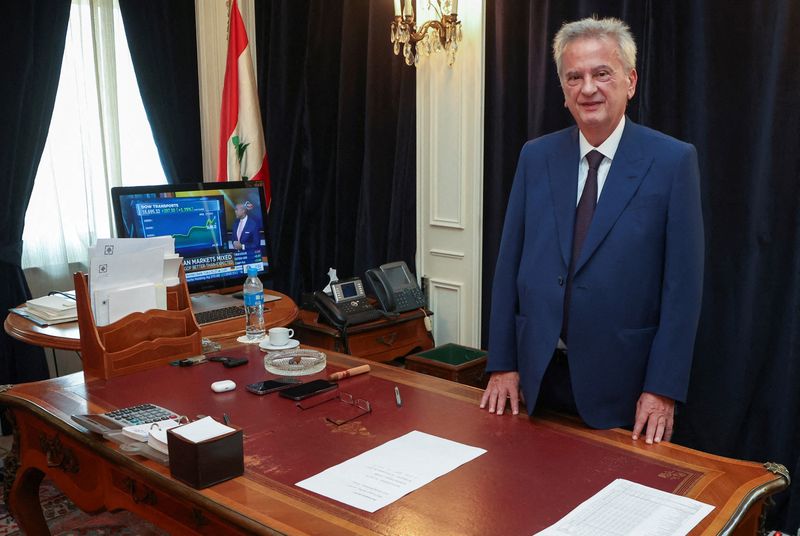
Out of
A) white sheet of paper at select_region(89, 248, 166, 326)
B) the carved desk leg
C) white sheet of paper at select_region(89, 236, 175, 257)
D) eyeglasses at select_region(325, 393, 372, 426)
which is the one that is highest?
white sheet of paper at select_region(89, 236, 175, 257)

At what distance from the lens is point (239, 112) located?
4152mm

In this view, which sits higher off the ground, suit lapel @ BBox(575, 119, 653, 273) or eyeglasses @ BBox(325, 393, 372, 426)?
suit lapel @ BBox(575, 119, 653, 273)

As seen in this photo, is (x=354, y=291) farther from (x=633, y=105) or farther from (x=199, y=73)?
(x=199, y=73)

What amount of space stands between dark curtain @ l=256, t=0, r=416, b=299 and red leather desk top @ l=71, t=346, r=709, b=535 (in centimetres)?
200

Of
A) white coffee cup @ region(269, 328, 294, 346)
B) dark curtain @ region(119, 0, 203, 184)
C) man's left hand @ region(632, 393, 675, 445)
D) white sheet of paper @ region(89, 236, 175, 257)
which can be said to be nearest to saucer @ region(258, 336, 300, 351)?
white coffee cup @ region(269, 328, 294, 346)

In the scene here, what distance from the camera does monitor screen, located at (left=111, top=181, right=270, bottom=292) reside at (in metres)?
2.79

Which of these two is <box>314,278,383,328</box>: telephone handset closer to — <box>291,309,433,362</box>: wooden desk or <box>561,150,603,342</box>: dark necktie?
<box>291,309,433,362</box>: wooden desk

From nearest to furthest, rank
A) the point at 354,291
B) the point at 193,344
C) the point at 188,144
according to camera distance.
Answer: the point at 193,344
the point at 354,291
the point at 188,144

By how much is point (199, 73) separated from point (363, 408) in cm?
333

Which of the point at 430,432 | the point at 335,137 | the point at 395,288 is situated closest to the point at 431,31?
the point at 335,137

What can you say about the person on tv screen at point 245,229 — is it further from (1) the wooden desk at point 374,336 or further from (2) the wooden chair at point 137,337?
(2) the wooden chair at point 137,337

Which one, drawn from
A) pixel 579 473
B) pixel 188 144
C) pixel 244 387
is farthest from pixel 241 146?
pixel 579 473

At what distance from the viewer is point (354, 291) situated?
3.39 m

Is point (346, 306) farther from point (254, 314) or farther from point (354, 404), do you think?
point (354, 404)
